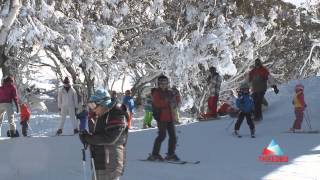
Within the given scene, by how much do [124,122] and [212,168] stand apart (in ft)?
15.5

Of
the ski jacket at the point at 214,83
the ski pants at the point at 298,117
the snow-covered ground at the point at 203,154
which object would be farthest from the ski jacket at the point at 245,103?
the ski jacket at the point at 214,83

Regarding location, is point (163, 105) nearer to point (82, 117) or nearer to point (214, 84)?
point (82, 117)

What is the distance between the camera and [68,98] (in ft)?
50.5

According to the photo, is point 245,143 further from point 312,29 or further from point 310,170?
point 312,29

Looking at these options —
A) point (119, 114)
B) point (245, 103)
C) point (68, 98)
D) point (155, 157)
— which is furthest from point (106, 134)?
point (68, 98)

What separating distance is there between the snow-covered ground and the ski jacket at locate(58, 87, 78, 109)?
1.05m

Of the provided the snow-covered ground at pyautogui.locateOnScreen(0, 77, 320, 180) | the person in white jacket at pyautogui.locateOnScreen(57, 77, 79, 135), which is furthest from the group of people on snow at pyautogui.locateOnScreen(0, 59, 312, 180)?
the snow-covered ground at pyautogui.locateOnScreen(0, 77, 320, 180)

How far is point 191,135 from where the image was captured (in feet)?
49.7

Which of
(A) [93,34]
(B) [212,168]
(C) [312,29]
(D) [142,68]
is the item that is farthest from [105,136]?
(C) [312,29]

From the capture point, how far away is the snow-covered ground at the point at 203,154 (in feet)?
31.8

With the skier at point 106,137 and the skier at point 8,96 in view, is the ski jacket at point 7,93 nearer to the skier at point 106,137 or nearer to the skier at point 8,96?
the skier at point 8,96

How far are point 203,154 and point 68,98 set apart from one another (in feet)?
15.3

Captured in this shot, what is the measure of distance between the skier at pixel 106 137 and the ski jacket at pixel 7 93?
921cm

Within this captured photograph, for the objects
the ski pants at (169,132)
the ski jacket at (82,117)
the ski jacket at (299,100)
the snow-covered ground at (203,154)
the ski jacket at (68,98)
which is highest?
the ski jacket at (68,98)
